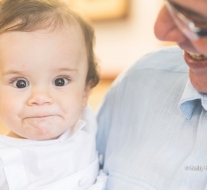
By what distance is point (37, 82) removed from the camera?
1.08 metres

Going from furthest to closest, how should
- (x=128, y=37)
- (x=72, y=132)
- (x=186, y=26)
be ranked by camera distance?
(x=128, y=37) < (x=72, y=132) < (x=186, y=26)

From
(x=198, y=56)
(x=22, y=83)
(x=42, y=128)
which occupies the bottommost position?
(x=42, y=128)

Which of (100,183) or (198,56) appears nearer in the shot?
(198,56)

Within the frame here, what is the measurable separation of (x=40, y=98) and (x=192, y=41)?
39 centimetres

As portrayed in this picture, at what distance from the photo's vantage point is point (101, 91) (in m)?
2.91

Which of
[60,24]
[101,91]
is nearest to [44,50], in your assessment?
[60,24]

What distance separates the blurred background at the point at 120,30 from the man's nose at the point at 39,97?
1.73 m

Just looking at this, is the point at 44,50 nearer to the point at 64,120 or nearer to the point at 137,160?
the point at 64,120

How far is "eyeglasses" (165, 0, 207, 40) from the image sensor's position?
89 cm

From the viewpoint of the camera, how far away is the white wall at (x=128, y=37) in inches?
114

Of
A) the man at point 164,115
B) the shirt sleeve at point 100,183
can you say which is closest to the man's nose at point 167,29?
the man at point 164,115

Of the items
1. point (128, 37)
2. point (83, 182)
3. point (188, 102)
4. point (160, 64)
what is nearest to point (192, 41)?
point (188, 102)

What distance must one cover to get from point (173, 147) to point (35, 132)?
345 mm

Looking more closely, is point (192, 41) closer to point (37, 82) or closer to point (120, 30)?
point (37, 82)
